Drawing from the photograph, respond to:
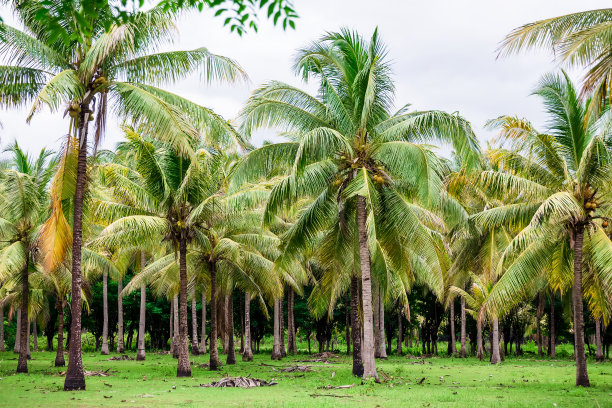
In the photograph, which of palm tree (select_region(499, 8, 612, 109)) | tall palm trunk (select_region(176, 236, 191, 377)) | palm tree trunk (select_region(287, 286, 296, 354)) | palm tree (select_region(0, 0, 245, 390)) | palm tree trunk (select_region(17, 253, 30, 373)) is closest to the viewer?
palm tree (select_region(499, 8, 612, 109))

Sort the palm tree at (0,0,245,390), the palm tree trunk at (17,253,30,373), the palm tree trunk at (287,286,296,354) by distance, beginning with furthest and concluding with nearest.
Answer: the palm tree trunk at (287,286,296,354) → the palm tree trunk at (17,253,30,373) → the palm tree at (0,0,245,390)

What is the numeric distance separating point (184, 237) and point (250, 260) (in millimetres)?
3368

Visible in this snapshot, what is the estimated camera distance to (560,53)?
1028 centimetres

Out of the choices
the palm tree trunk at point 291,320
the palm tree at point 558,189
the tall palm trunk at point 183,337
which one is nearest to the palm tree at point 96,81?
the tall palm trunk at point 183,337

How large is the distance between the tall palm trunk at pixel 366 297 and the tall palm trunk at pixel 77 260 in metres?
7.57

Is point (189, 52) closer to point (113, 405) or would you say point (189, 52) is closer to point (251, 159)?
point (251, 159)

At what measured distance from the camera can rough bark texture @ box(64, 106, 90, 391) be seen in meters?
14.4

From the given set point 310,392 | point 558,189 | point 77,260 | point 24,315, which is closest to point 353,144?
point 558,189

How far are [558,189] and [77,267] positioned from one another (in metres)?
13.0

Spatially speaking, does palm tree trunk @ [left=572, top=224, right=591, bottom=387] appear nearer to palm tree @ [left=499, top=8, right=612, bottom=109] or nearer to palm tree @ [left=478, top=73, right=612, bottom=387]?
palm tree @ [left=478, top=73, right=612, bottom=387]

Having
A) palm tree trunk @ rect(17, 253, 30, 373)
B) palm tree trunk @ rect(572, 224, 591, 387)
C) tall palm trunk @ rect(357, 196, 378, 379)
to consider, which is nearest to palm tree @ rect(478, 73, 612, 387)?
palm tree trunk @ rect(572, 224, 591, 387)

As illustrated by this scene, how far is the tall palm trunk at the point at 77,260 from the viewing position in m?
14.4

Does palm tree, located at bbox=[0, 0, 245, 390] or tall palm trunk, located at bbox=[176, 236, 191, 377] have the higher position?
palm tree, located at bbox=[0, 0, 245, 390]

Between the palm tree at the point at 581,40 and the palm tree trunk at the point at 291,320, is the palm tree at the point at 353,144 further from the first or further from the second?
the palm tree trunk at the point at 291,320
